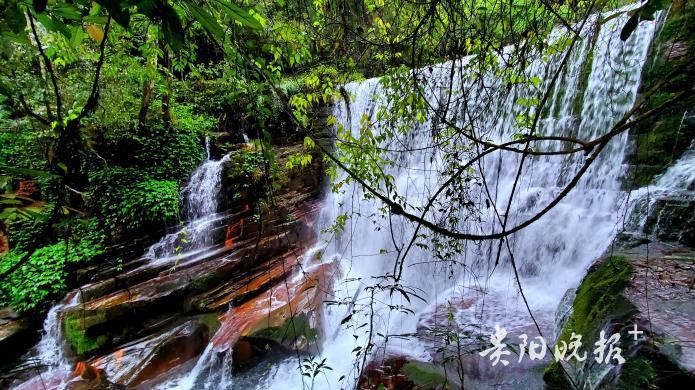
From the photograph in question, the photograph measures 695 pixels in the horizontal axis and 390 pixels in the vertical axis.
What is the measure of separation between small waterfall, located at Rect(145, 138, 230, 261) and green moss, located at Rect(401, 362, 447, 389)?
5.00 m

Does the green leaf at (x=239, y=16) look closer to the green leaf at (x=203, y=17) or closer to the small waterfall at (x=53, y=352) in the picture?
the green leaf at (x=203, y=17)

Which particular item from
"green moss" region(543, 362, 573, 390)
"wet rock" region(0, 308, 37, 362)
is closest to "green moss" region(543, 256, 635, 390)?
"green moss" region(543, 362, 573, 390)

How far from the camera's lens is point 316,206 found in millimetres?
8305

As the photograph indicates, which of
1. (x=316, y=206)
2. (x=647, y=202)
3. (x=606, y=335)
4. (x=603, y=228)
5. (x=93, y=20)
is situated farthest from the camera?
Answer: (x=316, y=206)

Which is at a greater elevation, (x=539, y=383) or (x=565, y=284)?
(x=565, y=284)

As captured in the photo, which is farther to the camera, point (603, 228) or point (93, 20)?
point (603, 228)

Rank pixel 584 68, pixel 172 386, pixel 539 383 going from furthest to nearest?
pixel 584 68, pixel 172 386, pixel 539 383

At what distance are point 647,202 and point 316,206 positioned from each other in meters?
6.25

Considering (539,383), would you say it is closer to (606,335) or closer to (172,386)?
→ (606,335)

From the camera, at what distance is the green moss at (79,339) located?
16.9ft

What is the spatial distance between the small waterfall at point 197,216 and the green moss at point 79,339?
1.51m

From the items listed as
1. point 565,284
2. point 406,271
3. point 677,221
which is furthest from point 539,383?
point 406,271

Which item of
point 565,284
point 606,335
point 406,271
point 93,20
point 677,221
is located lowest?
point 406,271

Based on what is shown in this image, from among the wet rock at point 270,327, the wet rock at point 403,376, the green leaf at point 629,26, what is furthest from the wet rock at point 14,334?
the green leaf at point 629,26
